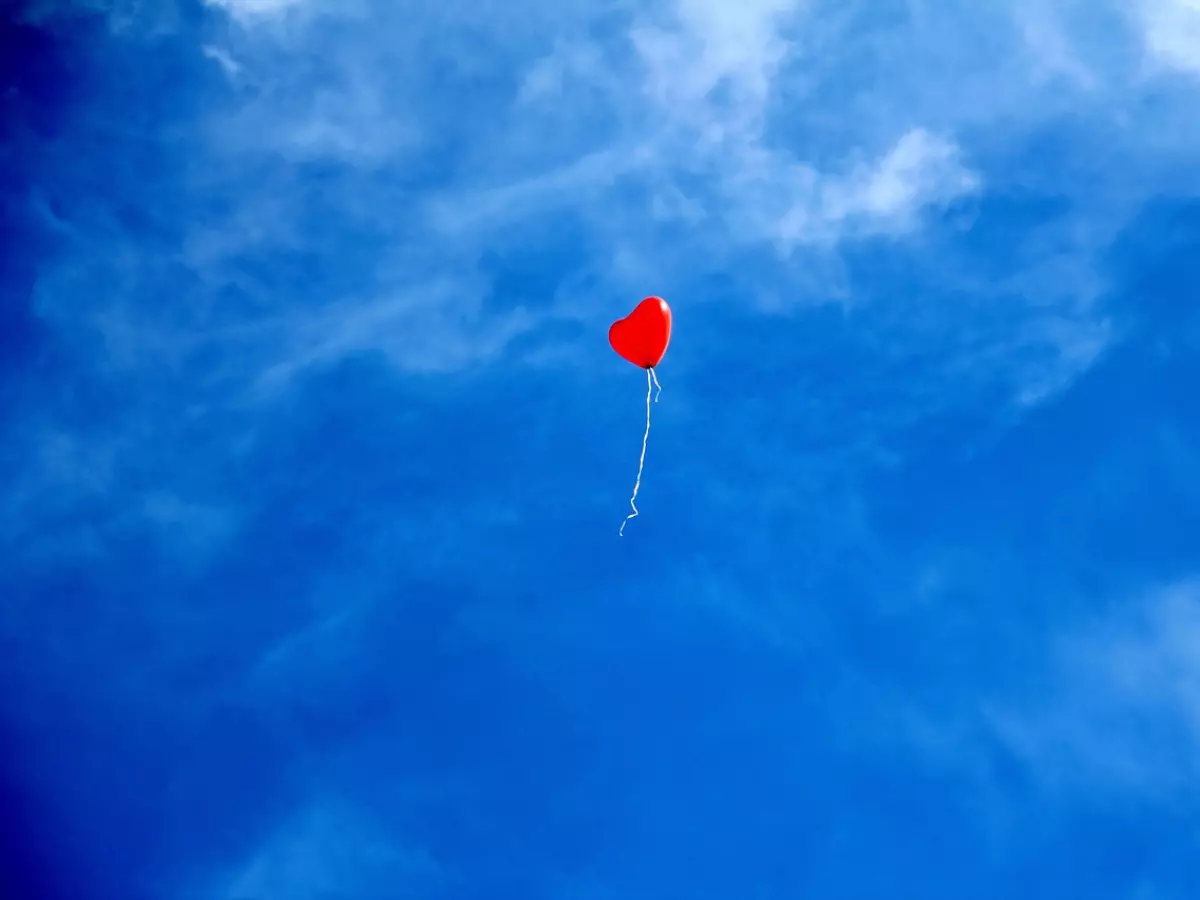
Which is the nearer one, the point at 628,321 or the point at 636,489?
the point at 628,321

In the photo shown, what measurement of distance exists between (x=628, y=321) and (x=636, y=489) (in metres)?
5.50

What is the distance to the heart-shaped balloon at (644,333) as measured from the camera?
105ft

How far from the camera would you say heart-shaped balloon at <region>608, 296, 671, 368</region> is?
3216 cm

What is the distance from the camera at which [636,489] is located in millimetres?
36938

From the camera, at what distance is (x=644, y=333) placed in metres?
32.2

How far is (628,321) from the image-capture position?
32.2 m
